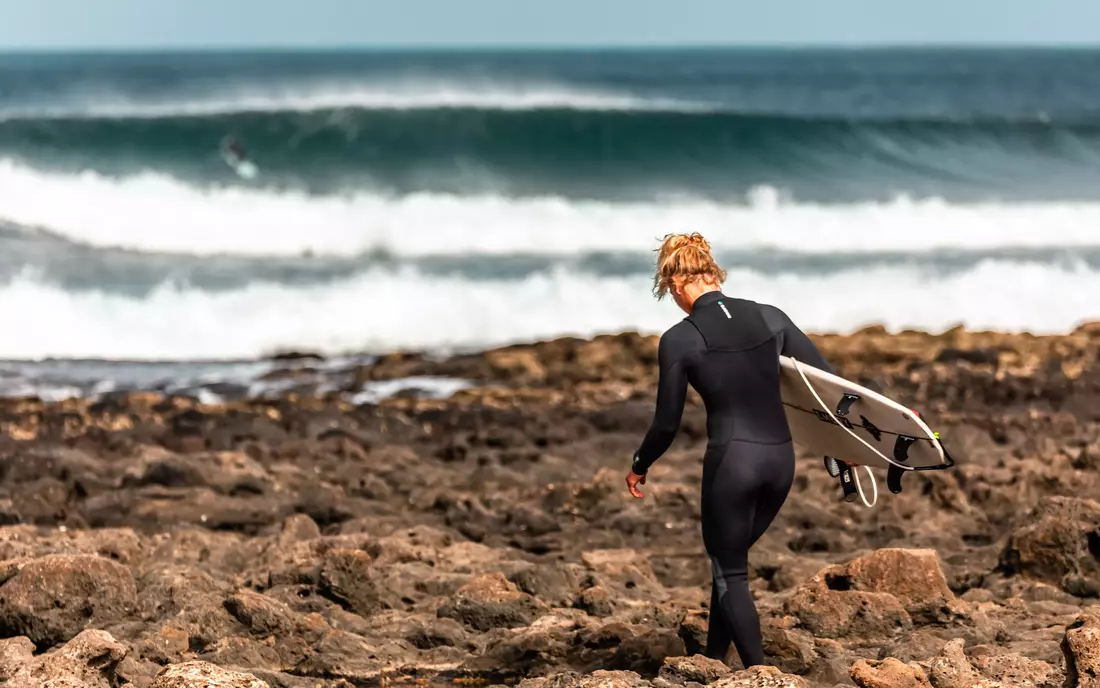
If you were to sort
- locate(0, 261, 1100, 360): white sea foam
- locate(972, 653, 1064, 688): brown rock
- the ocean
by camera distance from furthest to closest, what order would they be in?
the ocean, locate(0, 261, 1100, 360): white sea foam, locate(972, 653, 1064, 688): brown rock

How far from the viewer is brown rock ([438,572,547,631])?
541 centimetres

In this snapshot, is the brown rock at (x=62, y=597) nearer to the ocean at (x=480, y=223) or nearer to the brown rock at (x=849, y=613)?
the brown rock at (x=849, y=613)

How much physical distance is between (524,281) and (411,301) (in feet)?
6.23

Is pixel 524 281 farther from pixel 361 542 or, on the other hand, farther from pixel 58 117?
pixel 58 117

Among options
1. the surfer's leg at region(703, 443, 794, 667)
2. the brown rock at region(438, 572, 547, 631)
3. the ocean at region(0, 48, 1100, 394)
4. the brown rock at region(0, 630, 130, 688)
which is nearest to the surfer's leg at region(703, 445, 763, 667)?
the surfer's leg at region(703, 443, 794, 667)

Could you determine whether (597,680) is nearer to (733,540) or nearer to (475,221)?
(733,540)

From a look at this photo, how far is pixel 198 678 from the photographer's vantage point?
12.8 feet

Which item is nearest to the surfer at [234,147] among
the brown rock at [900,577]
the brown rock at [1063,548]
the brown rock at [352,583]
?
the brown rock at [352,583]

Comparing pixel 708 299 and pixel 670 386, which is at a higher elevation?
pixel 708 299

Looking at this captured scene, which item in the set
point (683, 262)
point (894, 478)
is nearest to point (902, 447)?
point (894, 478)

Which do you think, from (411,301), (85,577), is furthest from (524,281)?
(85,577)

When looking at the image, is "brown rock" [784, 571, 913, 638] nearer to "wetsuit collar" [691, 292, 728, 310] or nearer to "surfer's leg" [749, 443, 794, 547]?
"surfer's leg" [749, 443, 794, 547]

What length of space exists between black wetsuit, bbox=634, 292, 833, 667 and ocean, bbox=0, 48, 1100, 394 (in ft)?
34.1

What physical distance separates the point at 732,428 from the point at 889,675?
0.90 metres
